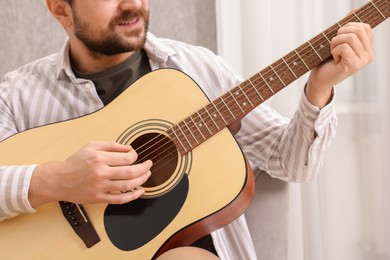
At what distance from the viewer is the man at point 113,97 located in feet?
3.86

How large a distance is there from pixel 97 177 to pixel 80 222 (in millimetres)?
117

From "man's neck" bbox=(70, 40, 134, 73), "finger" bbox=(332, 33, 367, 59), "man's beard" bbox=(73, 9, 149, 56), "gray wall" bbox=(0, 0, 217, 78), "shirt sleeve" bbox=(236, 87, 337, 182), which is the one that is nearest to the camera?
"finger" bbox=(332, 33, 367, 59)

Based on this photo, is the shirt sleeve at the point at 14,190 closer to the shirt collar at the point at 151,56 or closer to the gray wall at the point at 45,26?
the shirt collar at the point at 151,56

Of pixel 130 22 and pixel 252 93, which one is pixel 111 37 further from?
pixel 252 93

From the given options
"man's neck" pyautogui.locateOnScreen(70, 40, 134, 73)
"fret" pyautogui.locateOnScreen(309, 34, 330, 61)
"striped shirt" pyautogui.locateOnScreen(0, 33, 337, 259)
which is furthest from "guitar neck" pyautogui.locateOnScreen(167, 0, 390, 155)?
"man's neck" pyautogui.locateOnScreen(70, 40, 134, 73)

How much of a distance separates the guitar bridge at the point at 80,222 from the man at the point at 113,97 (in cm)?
3

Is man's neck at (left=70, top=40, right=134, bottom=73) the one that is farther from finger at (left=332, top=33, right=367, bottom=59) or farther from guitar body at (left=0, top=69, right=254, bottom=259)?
finger at (left=332, top=33, right=367, bottom=59)

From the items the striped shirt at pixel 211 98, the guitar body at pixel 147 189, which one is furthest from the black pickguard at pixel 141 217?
the striped shirt at pixel 211 98

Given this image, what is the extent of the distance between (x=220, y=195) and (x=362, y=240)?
0.89 metres

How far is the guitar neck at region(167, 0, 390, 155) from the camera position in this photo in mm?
1198

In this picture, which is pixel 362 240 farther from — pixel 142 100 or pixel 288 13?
pixel 142 100

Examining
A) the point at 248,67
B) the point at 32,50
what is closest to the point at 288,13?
the point at 248,67

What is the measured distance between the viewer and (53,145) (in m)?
1.29

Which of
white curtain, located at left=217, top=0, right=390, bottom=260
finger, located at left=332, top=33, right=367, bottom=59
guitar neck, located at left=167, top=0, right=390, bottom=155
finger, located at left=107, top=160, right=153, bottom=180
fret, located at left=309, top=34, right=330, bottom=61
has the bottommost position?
white curtain, located at left=217, top=0, right=390, bottom=260
